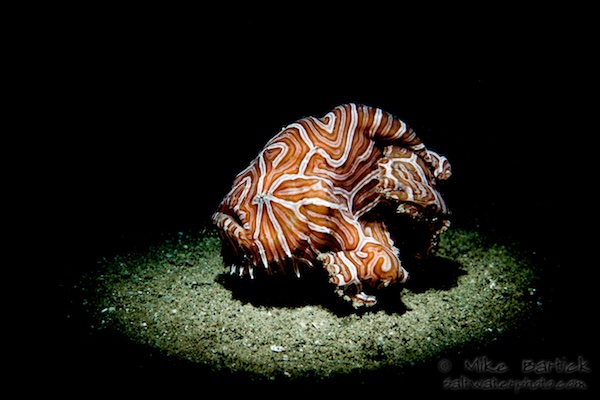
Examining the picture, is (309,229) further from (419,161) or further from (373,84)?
(373,84)

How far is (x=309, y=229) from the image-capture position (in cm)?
308

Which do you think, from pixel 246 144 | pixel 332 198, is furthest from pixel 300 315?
pixel 246 144

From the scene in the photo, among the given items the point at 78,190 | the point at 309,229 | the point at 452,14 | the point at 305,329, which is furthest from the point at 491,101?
the point at 78,190

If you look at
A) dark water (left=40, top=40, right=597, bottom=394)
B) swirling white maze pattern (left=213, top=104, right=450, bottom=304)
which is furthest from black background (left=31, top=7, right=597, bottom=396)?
swirling white maze pattern (left=213, top=104, right=450, bottom=304)

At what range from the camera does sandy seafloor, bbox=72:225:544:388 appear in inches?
106

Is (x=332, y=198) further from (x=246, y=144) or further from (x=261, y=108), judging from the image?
(x=246, y=144)

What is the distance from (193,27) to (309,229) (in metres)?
3.57

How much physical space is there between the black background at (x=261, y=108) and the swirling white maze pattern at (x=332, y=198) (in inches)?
65.6

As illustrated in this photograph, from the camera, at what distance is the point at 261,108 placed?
19.0 feet

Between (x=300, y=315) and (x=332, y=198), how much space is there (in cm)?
101

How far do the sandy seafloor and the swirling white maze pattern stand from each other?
1.21 feet

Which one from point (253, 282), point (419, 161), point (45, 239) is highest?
point (45, 239)

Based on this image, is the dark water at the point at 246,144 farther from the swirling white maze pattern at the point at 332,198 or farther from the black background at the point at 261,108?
the swirling white maze pattern at the point at 332,198

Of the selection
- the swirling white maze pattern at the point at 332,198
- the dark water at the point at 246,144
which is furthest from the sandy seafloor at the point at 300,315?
the dark water at the point at 246,144
